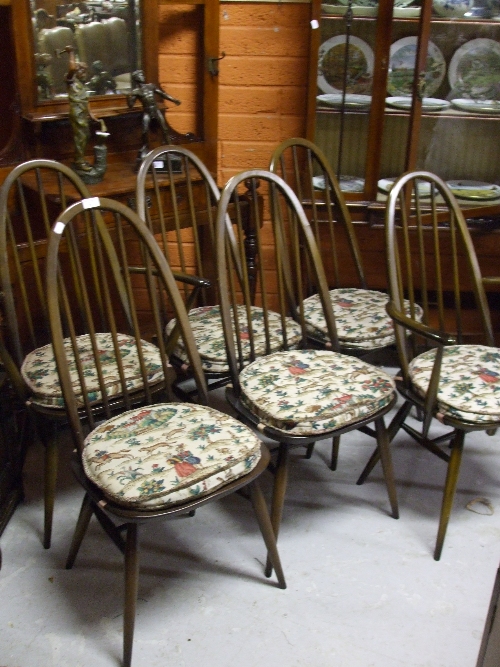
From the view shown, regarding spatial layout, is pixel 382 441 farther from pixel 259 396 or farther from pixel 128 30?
pixel 128 30

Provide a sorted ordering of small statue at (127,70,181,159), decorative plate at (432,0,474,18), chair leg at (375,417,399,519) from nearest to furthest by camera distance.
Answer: chair leg at (375,417,399,519)
small statue at (127,70,181,159)
decorative plate at (432,0,474,18)

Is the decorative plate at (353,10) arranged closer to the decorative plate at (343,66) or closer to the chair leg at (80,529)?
the decorative plate at (343,66)

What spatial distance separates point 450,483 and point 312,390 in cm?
45

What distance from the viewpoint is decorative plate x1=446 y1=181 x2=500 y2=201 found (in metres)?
2.66

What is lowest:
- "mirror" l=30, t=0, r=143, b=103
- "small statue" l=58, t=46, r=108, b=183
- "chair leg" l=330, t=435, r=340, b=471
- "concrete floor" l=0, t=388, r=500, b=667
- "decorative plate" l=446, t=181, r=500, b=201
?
"concrete floor" l=0, t=388, r=500, b=667

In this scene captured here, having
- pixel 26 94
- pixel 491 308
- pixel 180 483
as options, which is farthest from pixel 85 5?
pixel 491 308

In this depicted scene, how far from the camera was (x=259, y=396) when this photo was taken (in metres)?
1.79

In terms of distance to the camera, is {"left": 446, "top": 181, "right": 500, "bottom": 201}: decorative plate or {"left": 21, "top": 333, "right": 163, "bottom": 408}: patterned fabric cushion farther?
{"left": 446, "top": 181, "right": 500, "bottom": 201}: decorative plate

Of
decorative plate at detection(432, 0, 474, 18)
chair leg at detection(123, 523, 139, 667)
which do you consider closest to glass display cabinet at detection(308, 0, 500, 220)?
decorative plate at detection(432, 0, 474, 18)

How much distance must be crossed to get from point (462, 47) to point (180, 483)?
6.51 feet

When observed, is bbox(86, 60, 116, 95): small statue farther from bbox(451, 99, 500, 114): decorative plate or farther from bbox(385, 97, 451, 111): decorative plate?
bbox(451, 99, 500, 114): decorative plate

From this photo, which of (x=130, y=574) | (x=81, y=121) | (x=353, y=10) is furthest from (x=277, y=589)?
(x=353, y=10)

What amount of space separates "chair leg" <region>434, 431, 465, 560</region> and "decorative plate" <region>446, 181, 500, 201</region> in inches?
45.6

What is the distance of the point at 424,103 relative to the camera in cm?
259
